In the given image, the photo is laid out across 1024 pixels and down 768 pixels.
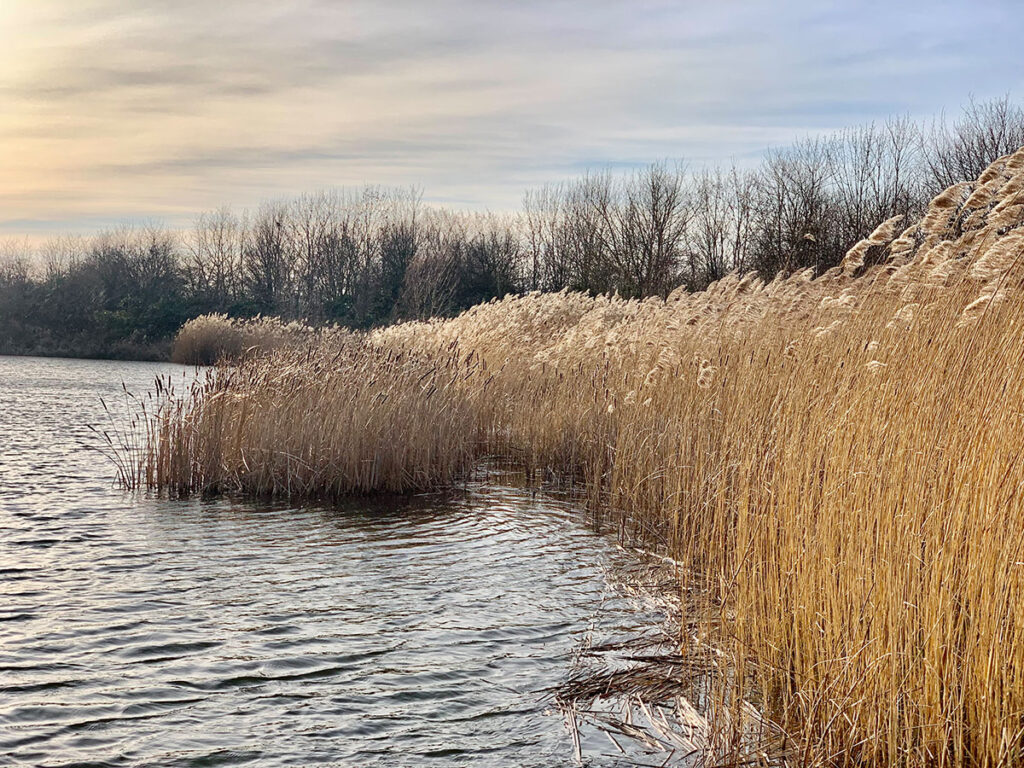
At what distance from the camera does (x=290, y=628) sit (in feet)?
16.5

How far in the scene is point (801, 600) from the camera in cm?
357

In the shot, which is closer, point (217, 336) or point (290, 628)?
point (290, 628)

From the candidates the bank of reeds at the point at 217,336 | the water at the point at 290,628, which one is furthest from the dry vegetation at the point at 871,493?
the bank of reeds at the point at 217,336

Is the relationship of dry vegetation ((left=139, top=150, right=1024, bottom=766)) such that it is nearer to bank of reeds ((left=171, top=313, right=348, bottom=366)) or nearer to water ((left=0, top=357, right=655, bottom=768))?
water ((left=0, top=357, right=655, bottom=768))

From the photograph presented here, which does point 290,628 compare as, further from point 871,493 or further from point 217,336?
point 217,336

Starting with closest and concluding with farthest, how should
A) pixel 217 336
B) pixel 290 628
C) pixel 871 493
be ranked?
pixel 871 493 → pixel 290 628 → pixel 217 336

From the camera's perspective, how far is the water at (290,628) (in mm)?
3725

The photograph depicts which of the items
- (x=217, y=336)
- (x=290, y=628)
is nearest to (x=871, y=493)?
(x=290, y=628)

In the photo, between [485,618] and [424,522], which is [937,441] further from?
[424,522]

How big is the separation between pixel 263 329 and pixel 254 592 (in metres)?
23.6

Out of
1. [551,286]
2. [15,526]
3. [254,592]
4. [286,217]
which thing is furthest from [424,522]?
[286,217]

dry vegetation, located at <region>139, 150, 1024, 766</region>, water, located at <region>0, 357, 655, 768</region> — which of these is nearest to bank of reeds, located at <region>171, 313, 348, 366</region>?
water, located at <region>0, 357, 655, 768</region>

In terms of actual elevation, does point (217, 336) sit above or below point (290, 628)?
above

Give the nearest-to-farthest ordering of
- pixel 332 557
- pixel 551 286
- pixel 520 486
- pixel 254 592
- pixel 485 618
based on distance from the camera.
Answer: pixel 485 618 < pixel 254 592 < pixel 332 557 < pixel 520 486 < pixel 551 286
